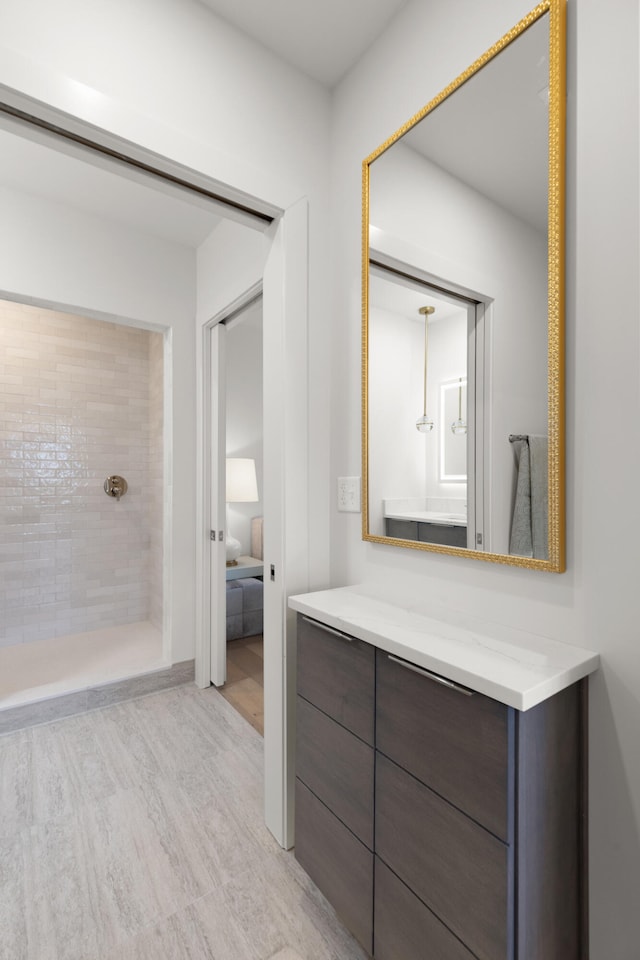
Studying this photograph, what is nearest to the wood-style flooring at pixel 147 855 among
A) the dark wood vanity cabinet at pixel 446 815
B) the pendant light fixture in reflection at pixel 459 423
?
the dark wood vanity cabinet at pixel 446 815

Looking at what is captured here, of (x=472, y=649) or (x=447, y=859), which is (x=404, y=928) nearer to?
(x=447, y=859)

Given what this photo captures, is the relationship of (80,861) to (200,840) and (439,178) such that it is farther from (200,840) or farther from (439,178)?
(439,178)

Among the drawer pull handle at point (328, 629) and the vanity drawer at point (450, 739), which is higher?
the drawer pull handle at point (328, 629)

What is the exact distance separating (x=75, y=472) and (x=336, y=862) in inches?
123

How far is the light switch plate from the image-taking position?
5.36 ft

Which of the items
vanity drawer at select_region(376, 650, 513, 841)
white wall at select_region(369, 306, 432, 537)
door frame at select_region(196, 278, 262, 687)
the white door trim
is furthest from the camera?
door frame at select_region(196, 278, 262, 687)

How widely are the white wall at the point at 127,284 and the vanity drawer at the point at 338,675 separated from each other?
5.44 feet

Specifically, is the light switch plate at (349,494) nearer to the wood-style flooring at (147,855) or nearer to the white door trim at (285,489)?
the white door trim at (285,489)

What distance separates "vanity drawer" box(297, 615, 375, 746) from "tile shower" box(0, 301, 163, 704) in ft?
7.81

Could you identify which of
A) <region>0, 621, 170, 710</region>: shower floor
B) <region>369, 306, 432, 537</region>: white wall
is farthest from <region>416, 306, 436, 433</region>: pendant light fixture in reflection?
<region>0, 621, 170, 710</region>: shower floor

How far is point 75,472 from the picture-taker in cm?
346

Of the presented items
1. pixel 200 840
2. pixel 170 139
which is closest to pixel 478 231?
pixel 170 139

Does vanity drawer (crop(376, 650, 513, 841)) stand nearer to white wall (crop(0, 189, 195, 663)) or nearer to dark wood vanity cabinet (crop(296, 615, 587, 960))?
dark wood vanity cabinet (crop(296, 615, 587, 960))

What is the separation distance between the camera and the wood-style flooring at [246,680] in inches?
98.2
